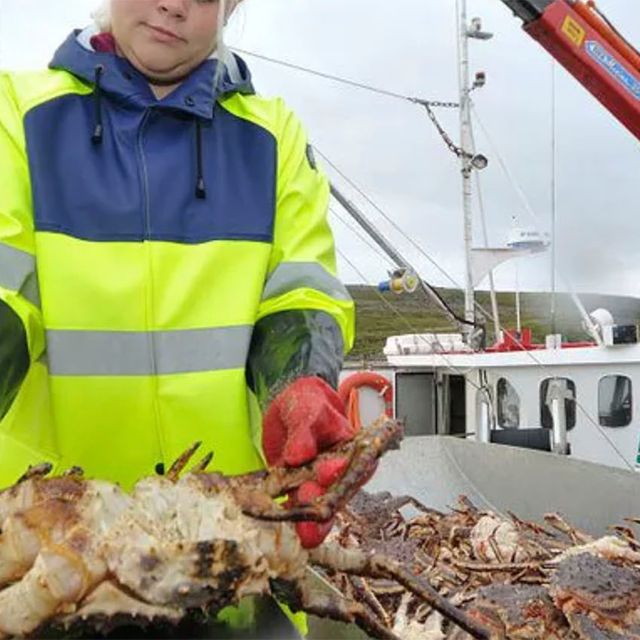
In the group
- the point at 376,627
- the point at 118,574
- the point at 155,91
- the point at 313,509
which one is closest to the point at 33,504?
the point at 118,574

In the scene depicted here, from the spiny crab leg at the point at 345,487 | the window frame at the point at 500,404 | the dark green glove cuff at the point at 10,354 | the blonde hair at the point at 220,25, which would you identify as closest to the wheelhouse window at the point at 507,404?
the window frame at the point at 500,404

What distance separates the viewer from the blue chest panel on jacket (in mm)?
1774

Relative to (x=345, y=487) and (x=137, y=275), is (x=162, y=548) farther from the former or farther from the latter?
(x=137, y=275)

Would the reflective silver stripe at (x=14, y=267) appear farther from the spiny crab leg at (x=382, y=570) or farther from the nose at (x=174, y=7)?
the spiny crab leg at (x=382, y=570)

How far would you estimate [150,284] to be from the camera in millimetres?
1768

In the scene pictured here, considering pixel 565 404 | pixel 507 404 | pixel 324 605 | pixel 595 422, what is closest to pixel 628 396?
pixel 595 422

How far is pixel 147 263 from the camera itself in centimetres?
178

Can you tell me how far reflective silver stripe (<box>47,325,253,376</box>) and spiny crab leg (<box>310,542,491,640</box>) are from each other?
16.4 inches

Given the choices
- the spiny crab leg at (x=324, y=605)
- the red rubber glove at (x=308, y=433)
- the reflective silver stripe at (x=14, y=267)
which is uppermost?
the reflective silver stripe at (x=14, y=267)

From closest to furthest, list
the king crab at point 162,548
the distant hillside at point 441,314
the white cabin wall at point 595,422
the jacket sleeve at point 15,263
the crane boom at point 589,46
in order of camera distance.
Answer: the king crab at point 162,548
the jacket sleeve at point 15,263
the crane boom at point 589,46
the white cabin wall at point 595,422
the distant hillside at point 441,314

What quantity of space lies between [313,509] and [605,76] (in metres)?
5.74

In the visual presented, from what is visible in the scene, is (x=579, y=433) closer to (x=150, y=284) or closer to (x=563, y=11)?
(x=563, y=11)

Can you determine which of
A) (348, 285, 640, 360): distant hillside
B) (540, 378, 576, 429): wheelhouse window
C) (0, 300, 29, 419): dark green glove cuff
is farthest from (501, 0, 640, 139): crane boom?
(0, 300, 29, 419): dark green glove cuff

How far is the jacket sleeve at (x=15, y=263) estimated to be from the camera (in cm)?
160
